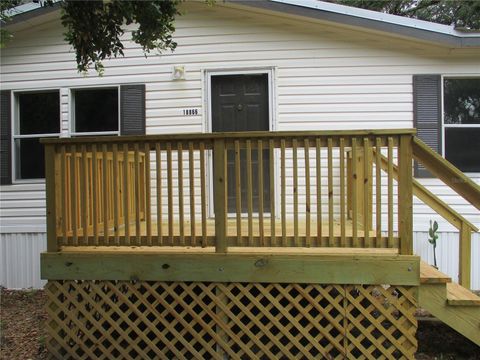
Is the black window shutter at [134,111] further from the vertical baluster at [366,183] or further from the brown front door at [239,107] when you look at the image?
the vertical baluster at [366,183]

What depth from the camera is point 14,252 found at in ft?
19.7

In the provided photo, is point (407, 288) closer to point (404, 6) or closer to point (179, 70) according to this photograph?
point (179, 70)

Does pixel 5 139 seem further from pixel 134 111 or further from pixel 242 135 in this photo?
pixel 242 135

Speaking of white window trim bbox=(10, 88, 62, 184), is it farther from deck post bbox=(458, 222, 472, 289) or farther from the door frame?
deck post bbox=(458, 222, 472, 289)

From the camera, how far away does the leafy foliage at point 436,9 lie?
12.2 m

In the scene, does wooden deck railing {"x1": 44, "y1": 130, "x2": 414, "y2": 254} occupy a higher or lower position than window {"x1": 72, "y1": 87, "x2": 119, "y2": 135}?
lower

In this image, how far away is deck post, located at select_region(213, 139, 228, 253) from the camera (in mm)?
3451

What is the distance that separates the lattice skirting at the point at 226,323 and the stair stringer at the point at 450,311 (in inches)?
6.6

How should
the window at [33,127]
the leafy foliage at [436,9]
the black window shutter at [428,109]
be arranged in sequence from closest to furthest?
the black window shutter at [428,109], the window at [33,127], the leafy foliage at [436,9]

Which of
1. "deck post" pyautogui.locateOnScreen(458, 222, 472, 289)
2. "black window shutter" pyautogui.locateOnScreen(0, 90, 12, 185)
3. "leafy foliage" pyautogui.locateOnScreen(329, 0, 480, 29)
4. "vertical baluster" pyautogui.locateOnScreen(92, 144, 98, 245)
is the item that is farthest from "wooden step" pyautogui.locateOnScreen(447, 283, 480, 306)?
"leafy foliage" pyautogui.locateOnScreen(329, 0, 480, 29)

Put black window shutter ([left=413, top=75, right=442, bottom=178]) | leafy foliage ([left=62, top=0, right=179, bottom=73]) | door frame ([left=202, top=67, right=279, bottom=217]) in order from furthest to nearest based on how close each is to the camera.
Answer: door frame ([left=202, top=67, right=279, bottom=217]) → black window shutter ([left=413, top=75, right=442, bottom=178]) → leafy foliage ([left=62, top=0, right=179, bottom=73])

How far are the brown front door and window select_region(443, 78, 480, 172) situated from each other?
239cm

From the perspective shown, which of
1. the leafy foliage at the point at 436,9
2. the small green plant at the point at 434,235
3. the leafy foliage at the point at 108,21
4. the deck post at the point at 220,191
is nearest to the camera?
the leafy foliage at the point at 108,21

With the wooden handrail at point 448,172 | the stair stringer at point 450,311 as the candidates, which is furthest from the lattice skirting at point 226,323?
the wooden handrail at point 448,172
